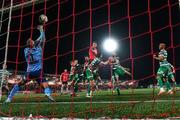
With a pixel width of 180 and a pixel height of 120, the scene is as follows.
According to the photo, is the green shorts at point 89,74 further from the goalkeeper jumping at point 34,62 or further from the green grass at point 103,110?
the green grass at point 103,110

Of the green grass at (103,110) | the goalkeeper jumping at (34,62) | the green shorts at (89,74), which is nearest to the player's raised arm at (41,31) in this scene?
the goalkeeper jumping at (34,62)

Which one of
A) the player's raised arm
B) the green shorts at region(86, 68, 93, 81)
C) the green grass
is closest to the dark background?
the green shorts at region(86, 68, 93, 81)

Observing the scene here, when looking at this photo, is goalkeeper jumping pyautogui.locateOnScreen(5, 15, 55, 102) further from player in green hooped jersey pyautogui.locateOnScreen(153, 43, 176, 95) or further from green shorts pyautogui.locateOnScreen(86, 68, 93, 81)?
player in green hooped jersey pyautogui.locateOnScreen(153, 43, 176, 95)

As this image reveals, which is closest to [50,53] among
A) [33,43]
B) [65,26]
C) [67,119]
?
[65,26]

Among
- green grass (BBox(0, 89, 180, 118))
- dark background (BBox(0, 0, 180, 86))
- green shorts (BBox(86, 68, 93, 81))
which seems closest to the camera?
green grass (BBox(0, 89, 180, 118))

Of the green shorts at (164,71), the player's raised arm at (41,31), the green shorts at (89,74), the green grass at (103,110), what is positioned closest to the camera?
the green grass at (103,110)

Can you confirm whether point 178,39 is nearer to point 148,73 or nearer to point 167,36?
point 167,36

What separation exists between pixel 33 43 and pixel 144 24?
19.7 m

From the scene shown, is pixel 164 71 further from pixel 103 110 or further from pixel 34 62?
pixel 103 110

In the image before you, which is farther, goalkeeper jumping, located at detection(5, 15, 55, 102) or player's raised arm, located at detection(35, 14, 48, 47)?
goalkeeper jumping, located at detection(5, 15, 55, 102)

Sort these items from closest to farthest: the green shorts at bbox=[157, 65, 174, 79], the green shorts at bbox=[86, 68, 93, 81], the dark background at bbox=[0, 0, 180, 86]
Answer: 1. the green shorts at bbox=[157, 65, 174, 79]
2. the green shorts at bbox=[86, 68, 93, 81]
3. the dark background at bbox=[0, 0, 180, 86]

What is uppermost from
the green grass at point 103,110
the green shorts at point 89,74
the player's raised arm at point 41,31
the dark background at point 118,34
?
the dark background at point 118,34

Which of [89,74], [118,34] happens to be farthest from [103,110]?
[118,34]

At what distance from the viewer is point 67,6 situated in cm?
1972
